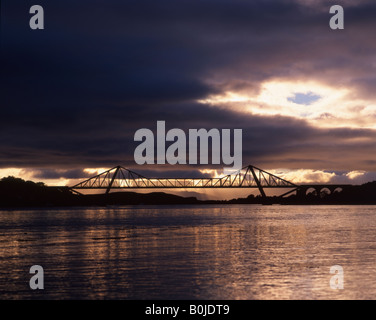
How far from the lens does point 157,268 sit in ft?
90.2

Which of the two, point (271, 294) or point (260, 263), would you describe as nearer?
point (271, 294)

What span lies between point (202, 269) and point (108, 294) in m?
7.87

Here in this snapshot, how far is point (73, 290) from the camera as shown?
2123 cm

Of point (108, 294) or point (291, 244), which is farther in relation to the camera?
point (291, 244)

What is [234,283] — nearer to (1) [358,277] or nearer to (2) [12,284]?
(1) [358,277]

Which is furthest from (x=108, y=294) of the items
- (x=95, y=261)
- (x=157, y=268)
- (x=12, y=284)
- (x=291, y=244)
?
(x=291, y=244)

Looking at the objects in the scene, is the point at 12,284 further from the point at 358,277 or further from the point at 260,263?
the point at 358,277
